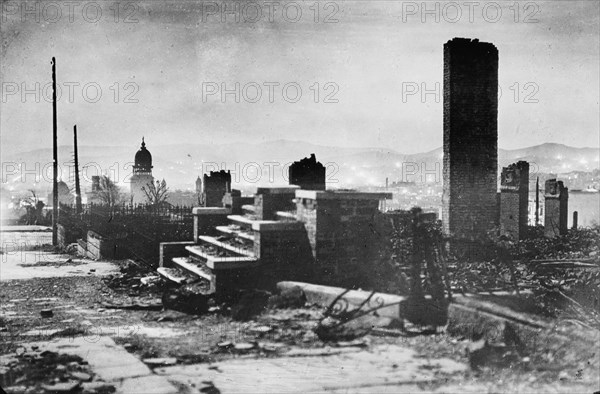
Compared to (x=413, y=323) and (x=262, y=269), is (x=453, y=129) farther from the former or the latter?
(x=413, y=323)

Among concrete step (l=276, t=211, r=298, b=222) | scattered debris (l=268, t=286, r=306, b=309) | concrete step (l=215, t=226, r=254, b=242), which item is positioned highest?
concrete step (l=276, t=211, r=298, b=222)

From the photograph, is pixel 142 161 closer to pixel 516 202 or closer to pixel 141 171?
pixel 141 171

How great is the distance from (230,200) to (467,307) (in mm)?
6800

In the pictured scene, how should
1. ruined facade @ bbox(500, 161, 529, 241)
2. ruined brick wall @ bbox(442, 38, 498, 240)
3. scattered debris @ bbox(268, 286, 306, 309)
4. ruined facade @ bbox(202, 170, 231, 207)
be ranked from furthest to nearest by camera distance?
ruined facade @ bbox(500, 161, 529, 241) < ruined facade @ bbox(202, 170, 231, 207) < ruined brick wall @ bbox(442, 38, 498, 240) < scattered debris @ bbox(268, 286, 306, 309)

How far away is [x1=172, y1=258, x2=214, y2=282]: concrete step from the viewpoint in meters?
9.30

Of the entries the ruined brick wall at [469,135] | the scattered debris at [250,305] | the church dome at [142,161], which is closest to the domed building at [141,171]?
the church dome at [142,161]

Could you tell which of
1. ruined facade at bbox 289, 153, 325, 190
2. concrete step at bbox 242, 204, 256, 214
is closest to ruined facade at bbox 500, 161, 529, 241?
ruined facade at bbox 289, 153, 325, 190

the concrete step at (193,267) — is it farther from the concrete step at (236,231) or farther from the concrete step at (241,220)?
the concrete step at (241,220)

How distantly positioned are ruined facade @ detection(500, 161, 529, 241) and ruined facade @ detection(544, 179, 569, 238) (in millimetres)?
850

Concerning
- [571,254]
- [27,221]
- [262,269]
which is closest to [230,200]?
[262,269]

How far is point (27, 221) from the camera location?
3434cm

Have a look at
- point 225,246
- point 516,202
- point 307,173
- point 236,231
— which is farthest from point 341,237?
point 516,202

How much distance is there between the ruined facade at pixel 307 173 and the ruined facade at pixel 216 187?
502 centimetres

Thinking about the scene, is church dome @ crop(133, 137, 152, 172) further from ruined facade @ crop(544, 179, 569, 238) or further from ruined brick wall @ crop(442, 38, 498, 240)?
ruined brick wall @ crop(442, 38, 498, 240)
